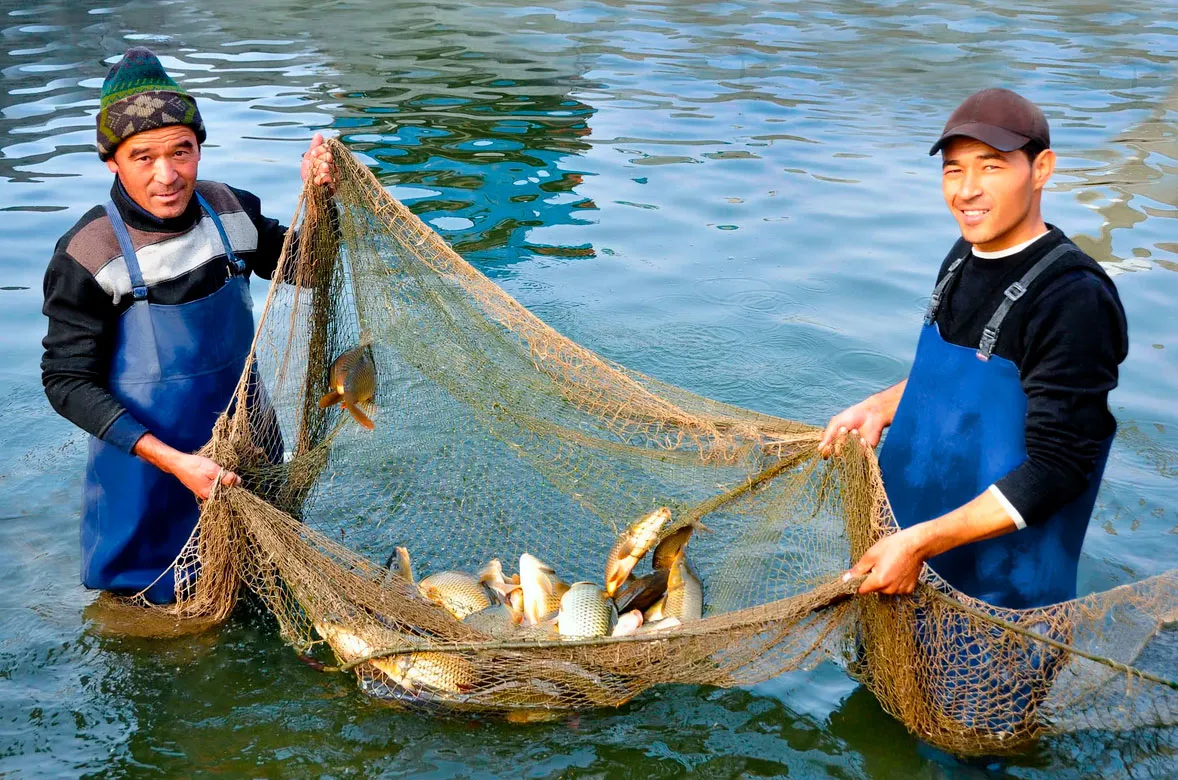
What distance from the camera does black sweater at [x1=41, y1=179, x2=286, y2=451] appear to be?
3764 millimetres

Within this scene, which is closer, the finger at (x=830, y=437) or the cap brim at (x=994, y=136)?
the cap brim at (x=994, y=136)

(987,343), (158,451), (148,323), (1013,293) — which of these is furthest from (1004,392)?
(148,323)

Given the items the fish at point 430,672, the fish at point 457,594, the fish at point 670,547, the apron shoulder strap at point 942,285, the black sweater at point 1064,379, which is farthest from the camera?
the fish at point 670,547

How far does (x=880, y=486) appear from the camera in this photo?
10.8ft

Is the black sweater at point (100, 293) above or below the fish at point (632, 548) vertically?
above

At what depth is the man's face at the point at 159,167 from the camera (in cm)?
375

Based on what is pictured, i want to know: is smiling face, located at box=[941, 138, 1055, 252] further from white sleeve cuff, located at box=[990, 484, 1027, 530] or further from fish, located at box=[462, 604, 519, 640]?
fish, located at box=[462, 604, 519, 640]

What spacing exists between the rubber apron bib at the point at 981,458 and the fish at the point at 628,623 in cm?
109

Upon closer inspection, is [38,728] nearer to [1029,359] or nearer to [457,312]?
[457,312]

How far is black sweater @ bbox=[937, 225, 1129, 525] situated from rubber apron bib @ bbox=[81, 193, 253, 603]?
2.82 metres

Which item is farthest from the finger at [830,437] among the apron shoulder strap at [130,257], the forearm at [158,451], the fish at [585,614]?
the apron shoulder strap at [130,257]

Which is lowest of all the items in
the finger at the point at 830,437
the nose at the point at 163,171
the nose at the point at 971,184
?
the finger at the point at 830,437

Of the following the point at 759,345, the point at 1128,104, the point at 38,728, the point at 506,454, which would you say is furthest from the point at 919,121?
the point at 38,728

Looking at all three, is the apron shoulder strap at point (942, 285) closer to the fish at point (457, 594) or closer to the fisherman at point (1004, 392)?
the fisherman at point (1004, 392)
